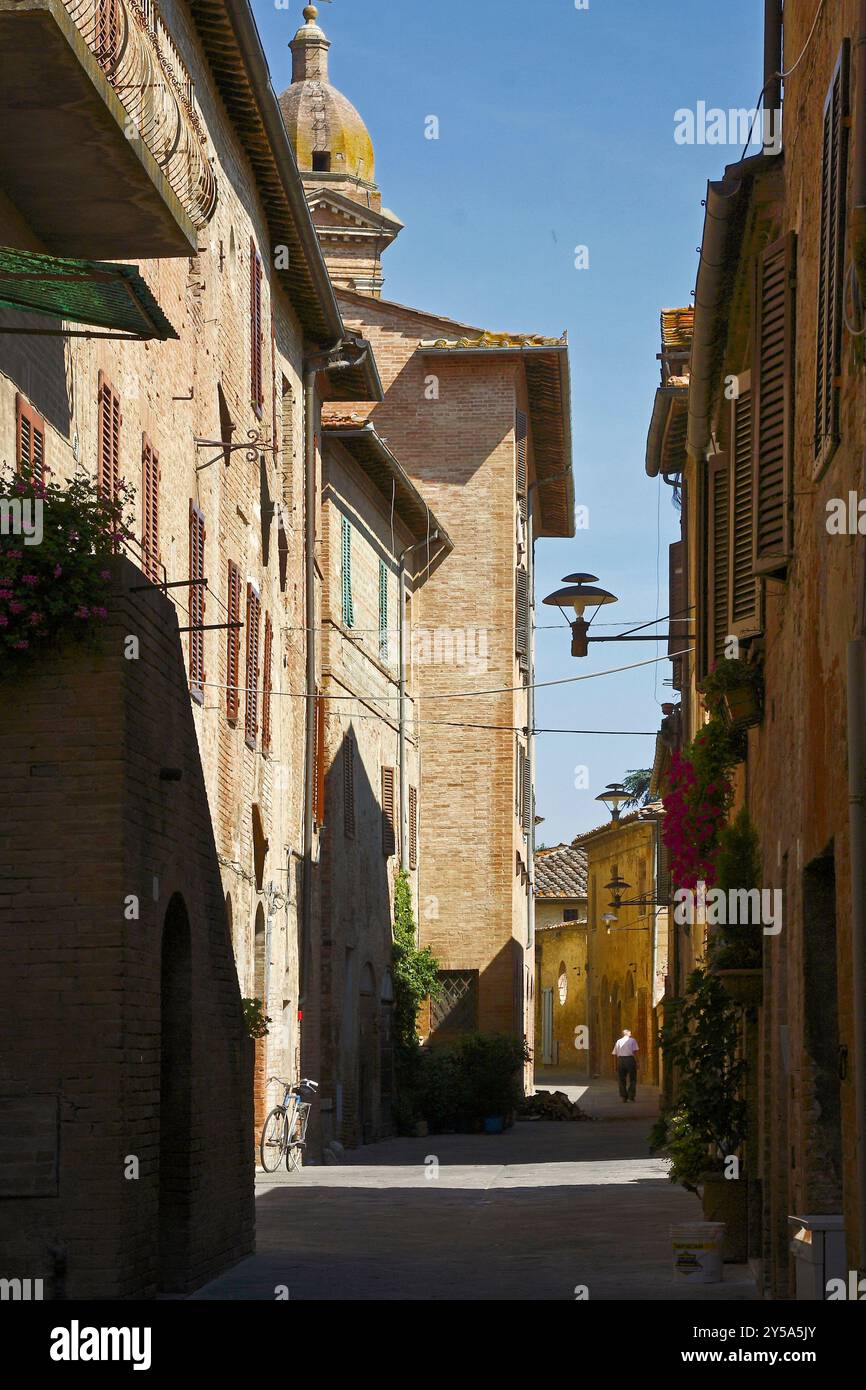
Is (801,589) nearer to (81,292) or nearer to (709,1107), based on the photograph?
(81,292)

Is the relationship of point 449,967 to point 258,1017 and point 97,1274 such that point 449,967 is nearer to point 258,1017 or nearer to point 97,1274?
point 258,1017

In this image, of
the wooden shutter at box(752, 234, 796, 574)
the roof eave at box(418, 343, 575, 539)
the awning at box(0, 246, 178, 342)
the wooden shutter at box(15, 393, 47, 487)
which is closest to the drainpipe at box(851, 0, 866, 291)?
the wooden shutter at box(752, 234, 796, 574)

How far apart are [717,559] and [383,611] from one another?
724 inches

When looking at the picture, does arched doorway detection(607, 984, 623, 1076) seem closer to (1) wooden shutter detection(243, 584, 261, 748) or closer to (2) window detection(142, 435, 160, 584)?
(1) wooden shutter detection(243, 584, 261, 748)

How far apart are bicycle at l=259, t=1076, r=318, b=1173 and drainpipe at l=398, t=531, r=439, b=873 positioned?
395 inches

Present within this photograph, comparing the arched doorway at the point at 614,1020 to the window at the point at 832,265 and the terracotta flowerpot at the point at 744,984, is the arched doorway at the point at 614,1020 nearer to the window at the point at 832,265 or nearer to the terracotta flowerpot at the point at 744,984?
the terracotta flowerpot at the point at 744,984

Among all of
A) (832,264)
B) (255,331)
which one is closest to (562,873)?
(255,331)

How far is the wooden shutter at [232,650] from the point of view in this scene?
831 inches

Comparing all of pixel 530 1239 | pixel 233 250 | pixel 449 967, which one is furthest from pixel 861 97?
pixel 449 967

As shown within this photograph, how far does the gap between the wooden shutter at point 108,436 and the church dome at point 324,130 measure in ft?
90.4

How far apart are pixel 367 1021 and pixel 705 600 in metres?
16.4

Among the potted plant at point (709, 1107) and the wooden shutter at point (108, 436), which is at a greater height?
the wooden shutter at point (108, 436)

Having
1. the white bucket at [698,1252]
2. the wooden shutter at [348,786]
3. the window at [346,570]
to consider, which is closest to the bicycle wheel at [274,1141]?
the wooden shutter at [348,786]

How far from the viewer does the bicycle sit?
2297 centimetres
